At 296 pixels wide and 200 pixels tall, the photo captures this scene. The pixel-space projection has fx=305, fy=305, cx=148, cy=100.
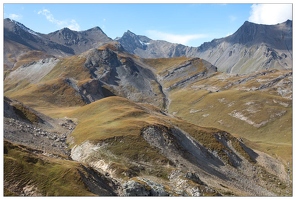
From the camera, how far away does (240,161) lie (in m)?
103

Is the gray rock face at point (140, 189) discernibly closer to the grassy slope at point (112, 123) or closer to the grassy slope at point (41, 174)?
the grassy slope at point (41, 174)

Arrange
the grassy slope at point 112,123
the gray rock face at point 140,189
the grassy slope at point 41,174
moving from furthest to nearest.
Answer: the grassy slope at point 112,123 → the gray rock face at point 140,189 → the grassy slope at point 41,174

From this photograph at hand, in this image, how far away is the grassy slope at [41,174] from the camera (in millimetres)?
41094

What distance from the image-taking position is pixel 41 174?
43.6m

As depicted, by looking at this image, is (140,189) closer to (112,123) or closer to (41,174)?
(41,174)

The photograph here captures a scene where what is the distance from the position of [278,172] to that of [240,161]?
15900mm

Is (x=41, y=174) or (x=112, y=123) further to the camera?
(x=112, y=123)

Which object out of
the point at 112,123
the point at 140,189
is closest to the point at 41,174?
the point at 140,189

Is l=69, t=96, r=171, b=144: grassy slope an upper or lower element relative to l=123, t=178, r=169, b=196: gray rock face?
upper

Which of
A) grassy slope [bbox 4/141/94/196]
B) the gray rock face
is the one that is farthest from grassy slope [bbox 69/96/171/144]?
grassy slope [bbox 4/141/94/196]

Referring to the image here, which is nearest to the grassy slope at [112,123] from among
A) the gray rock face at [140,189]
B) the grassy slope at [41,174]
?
the gray rock face at [140,189]

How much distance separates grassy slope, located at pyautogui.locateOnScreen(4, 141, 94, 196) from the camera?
4109cm

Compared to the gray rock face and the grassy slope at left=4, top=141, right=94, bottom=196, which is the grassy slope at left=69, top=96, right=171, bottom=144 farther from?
the grassy slope at left=4, top=141, right=94, bottom=196

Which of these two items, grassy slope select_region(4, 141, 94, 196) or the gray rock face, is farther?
the gray rock face
